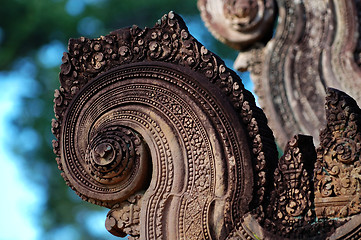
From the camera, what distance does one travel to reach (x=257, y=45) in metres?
6.56

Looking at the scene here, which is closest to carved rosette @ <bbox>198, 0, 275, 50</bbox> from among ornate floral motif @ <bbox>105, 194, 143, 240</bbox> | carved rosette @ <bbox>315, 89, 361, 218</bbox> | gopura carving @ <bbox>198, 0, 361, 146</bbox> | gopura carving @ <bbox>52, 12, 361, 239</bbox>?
gopura carving @ <bbox>198, 0, 361, 146</bbox>

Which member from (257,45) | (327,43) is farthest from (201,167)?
(257,45)

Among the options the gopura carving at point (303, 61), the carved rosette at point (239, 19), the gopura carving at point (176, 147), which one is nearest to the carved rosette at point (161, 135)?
the gopura carving at point (176, 147)

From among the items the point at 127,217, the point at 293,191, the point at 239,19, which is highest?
the point at 239,19

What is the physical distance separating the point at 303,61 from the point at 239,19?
67 cm

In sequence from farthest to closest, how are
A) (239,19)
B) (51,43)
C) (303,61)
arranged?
(51,43) < (239,19) < (303,61)

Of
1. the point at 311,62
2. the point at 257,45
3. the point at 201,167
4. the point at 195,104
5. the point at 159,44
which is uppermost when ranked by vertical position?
the point at 257,45

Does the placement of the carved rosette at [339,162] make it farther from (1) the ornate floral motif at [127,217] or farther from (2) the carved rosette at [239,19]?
(2) the carved rosette at [239,19]

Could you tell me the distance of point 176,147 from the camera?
10.3 ft

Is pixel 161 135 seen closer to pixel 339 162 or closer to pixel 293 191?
pixel 293 191

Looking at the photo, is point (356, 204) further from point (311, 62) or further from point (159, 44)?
point (311, 62)

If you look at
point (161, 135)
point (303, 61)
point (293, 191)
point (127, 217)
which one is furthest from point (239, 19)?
point (293, 191)

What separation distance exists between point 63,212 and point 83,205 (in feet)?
1.32

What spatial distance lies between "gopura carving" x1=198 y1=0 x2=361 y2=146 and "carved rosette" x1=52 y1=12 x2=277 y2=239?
2.56m
